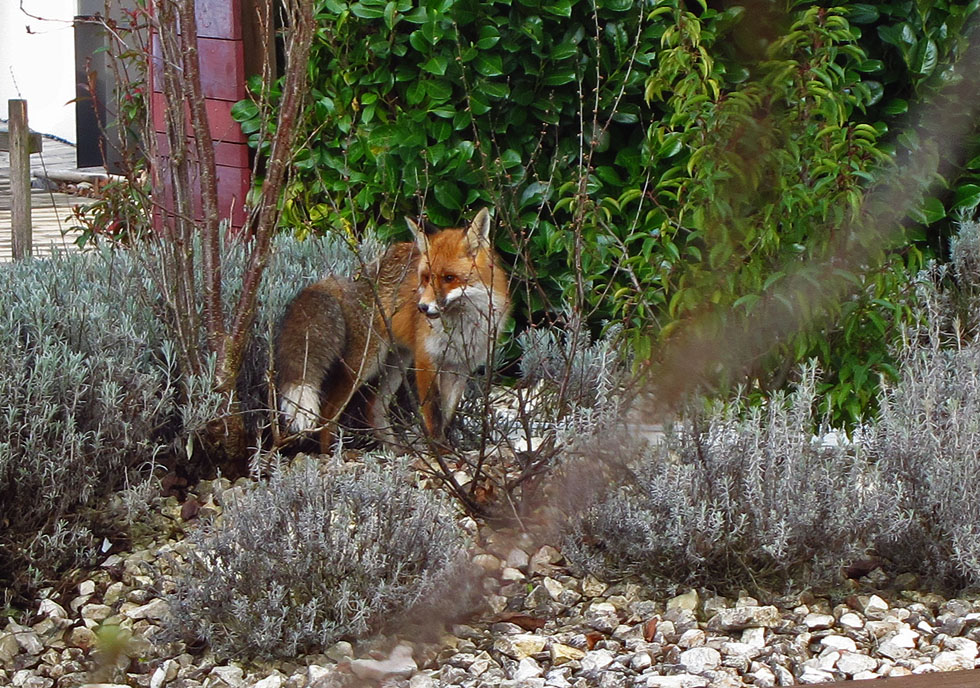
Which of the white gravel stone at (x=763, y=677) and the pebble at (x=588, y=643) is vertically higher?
the pebble at (x=588, y=643)

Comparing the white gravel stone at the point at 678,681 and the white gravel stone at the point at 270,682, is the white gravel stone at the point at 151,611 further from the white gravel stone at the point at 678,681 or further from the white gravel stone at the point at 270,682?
the white gravel stone at the point at 678,681

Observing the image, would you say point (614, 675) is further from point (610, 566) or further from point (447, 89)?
point (447, 89)

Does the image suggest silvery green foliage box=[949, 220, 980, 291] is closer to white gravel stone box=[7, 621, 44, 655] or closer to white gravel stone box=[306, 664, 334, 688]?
white gravel stone box=[306, 664, 334, 688]

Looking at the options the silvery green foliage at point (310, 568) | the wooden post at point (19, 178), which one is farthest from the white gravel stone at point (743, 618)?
the wooden post at point (19, 178)

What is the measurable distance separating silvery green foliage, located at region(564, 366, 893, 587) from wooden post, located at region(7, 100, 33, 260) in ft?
14.2

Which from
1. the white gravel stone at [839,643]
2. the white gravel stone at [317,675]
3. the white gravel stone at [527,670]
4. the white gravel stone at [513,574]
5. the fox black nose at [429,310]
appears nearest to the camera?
the white gravel stone at [317,675]

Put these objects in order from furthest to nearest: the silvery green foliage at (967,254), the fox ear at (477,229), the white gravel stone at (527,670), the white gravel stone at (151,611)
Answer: the silvery green foliage at (967,254) → the fox ear at (477,229) → the white gravel stone at (151,611) → the white gravel stone at (527,670)

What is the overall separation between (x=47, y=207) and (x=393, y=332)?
779 centimetres

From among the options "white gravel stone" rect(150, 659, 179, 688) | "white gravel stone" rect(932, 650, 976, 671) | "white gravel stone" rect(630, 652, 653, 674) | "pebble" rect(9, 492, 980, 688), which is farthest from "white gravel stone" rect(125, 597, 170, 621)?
"white gravel stone" rect(932, 650, 976, 671)

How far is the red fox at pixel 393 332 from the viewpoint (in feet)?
13.8

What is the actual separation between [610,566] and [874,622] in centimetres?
72

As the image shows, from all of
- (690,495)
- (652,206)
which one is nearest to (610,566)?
(690,495)

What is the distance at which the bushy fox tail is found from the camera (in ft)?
13.6

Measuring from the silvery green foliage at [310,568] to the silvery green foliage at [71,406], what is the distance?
608 mm
